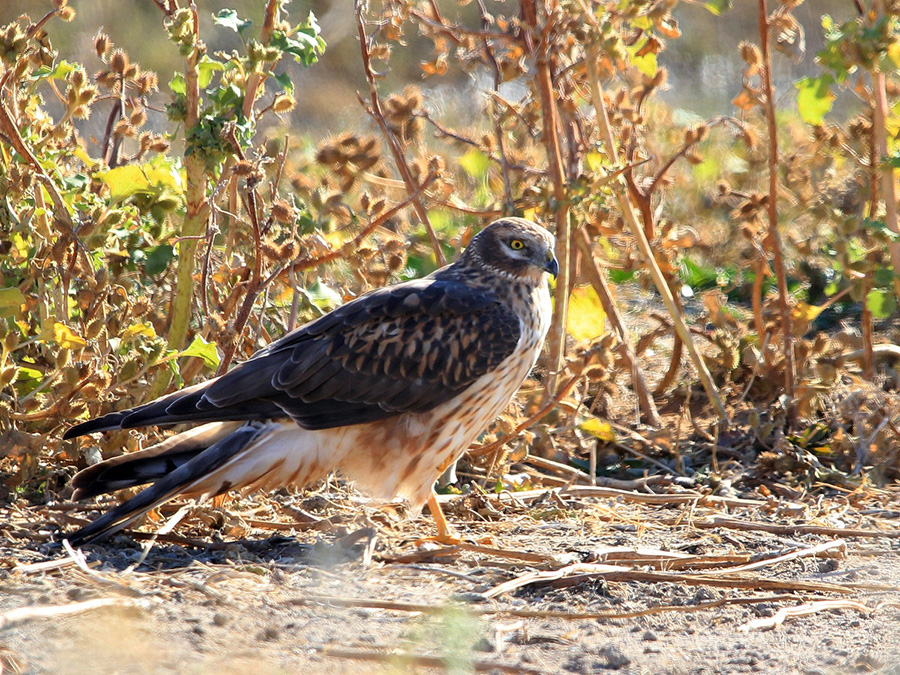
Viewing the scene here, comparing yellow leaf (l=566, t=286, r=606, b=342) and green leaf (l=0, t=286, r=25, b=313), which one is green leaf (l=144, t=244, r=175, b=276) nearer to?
green leaf (l=0, t=286, r=25, b=313)

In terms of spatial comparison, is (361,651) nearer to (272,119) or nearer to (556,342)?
Result: (556,342)

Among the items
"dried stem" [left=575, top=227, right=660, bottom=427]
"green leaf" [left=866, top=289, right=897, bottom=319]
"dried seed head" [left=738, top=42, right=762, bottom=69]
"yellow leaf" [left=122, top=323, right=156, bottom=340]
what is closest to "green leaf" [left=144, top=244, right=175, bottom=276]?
"yellow leaf" [left=122, top=323, right=156, bottom=340]

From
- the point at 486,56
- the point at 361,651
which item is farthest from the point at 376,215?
the point at 361,651

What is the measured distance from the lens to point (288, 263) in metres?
4.00

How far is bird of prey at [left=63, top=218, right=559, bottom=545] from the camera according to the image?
12.8ft

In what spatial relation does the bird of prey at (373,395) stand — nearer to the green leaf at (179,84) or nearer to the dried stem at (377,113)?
the dried stem at (377,113)

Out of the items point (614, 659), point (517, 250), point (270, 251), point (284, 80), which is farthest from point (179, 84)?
point (614, 659)

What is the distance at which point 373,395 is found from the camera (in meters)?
3.99

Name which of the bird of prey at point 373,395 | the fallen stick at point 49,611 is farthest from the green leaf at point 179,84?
the fallen stick at point 49,611

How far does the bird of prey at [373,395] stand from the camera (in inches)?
153

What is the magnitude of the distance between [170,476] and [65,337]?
0.59 m

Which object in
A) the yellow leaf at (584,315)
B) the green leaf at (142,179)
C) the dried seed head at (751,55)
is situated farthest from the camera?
the yellow leaf at (584,315)

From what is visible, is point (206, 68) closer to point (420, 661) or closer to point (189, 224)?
point (189, 224)

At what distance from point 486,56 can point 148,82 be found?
1.40 m
